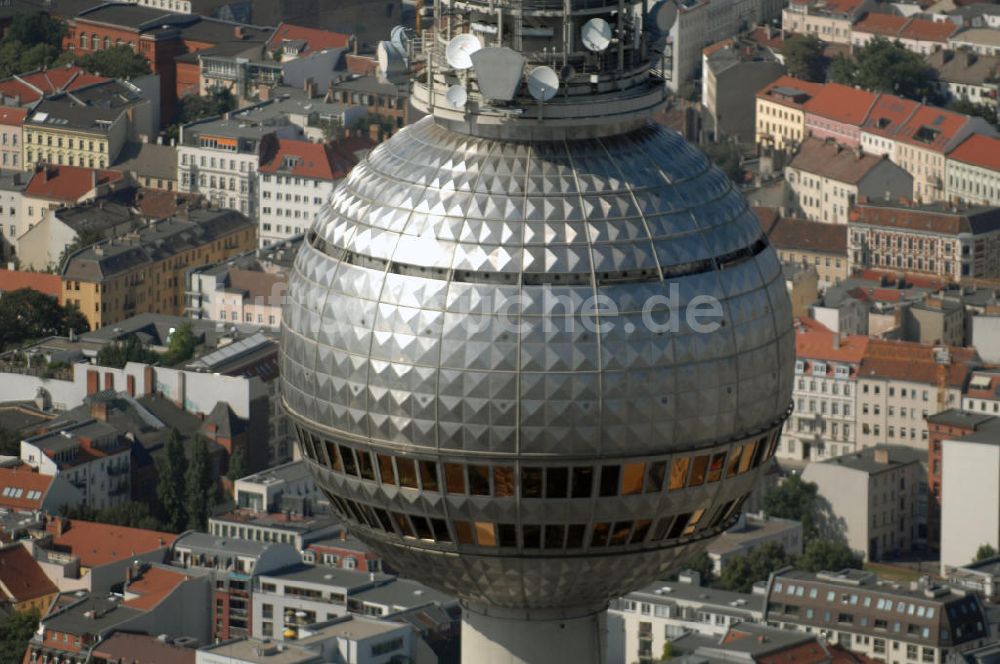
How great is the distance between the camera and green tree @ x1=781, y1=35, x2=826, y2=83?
194 metres

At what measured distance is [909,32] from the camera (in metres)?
197

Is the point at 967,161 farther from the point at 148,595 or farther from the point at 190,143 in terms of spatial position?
the point at 148,595

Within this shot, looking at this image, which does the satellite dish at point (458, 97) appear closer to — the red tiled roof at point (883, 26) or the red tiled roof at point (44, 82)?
the red tiled roof at point (44, 82)

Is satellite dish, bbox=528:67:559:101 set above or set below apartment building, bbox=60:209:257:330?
above

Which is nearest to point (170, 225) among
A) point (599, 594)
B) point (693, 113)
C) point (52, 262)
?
point (52, 262)

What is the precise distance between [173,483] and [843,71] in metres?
62.7

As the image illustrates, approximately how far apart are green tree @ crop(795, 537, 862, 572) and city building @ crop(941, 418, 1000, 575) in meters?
3.46

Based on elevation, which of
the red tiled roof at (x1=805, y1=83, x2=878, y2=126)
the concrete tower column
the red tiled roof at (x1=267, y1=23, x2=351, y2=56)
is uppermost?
the concrete tower column

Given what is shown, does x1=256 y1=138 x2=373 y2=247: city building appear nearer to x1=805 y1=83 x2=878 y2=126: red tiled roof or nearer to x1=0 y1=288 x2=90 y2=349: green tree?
x1=0 y1=288 x2=90 y2=349: green tree

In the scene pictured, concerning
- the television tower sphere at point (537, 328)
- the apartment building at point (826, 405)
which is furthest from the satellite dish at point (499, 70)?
the apartment building at point (826, 405)

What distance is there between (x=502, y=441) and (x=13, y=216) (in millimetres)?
124281

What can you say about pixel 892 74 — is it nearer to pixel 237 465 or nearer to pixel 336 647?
pixel 237 465

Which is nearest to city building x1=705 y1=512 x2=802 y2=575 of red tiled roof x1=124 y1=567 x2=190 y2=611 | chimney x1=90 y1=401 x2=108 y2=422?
red tiled roof x1=124 y1=567 x2=190 y2=611

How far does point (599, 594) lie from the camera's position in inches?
2169
